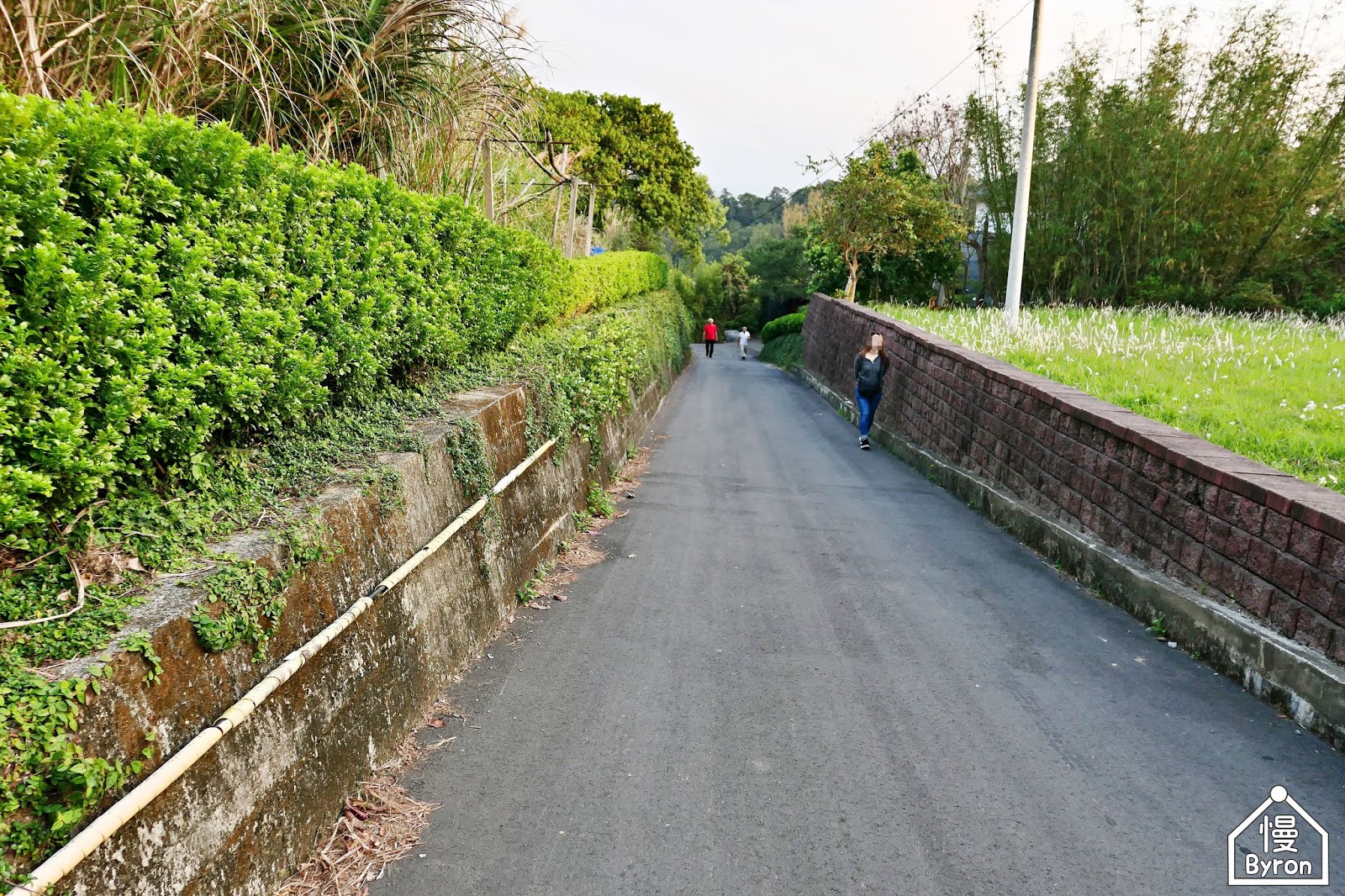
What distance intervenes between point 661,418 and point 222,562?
13.6 meters

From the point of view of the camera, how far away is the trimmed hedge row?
2.35 meters

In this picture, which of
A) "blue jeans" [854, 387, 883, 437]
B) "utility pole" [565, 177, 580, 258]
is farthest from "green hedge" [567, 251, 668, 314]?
"blue jeans" [854, 387, 883, 437]

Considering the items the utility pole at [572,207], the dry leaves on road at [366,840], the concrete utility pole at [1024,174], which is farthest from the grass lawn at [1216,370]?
the utility pole at [572,207]

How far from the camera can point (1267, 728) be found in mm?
4059

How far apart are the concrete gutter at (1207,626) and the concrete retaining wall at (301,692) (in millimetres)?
4114

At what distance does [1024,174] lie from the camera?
46.5ft

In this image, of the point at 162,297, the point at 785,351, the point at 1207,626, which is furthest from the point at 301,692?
the point at 785,351

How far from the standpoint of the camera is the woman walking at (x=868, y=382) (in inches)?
509

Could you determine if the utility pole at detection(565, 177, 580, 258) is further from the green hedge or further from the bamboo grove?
the bamboo grove

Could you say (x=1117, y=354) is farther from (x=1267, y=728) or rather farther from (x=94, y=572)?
(x=94, y=572)

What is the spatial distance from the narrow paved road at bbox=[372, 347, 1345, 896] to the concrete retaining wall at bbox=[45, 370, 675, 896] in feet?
1.10

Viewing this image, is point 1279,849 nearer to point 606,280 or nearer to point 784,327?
point 606,280

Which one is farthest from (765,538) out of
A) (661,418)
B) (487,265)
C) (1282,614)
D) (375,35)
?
(661,418)

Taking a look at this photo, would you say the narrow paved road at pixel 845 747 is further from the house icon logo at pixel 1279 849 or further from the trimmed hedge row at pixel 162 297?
the trimmed hedge row at pixel 162 297
